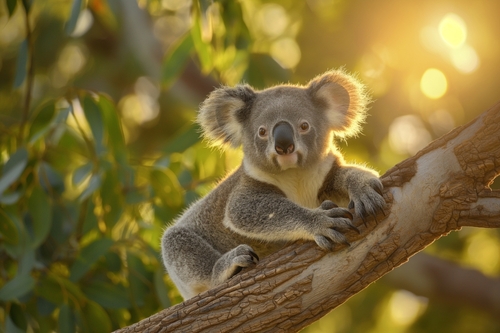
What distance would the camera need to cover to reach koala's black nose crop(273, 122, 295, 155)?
272 centimetres

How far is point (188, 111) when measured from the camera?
22.1 ft

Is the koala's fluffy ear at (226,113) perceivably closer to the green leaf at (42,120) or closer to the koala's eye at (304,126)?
the koala's eye at (304,126)

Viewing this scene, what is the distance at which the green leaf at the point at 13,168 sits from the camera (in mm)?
3434

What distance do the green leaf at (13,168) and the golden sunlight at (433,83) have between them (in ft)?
12.2

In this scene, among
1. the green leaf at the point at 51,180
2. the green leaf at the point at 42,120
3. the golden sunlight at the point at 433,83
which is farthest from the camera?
the golden sunlight at the point at 433,83

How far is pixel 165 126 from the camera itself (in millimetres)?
7504

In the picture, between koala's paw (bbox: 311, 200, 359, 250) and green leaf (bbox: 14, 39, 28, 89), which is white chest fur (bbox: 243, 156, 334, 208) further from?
green leaf (bbox: 14, 39, 28, 89)

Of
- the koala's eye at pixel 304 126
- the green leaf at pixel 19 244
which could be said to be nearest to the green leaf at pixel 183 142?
the green leaf at pixel 19 244

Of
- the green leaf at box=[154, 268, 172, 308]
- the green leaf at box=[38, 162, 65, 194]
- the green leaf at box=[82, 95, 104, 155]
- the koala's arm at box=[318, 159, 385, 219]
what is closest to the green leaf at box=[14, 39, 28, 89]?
the green leaf at box=[82, 95, 104, 155]

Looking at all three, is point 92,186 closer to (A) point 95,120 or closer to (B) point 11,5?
(A) point 95,120

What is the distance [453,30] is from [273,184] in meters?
3.19

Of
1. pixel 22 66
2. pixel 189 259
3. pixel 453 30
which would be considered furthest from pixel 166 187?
pixel 453 30

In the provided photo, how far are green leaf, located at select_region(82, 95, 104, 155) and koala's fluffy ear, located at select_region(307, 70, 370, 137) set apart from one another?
53.1 inches

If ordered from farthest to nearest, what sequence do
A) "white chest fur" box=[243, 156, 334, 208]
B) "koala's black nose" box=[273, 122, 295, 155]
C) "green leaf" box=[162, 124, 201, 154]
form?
1. "green leaf" box=[162, 124, 201, 154]
2. "white chest fur" box=[243, 156, 334, 208]
3. "koala's black nose" box=[273, 122, 295, 155]
